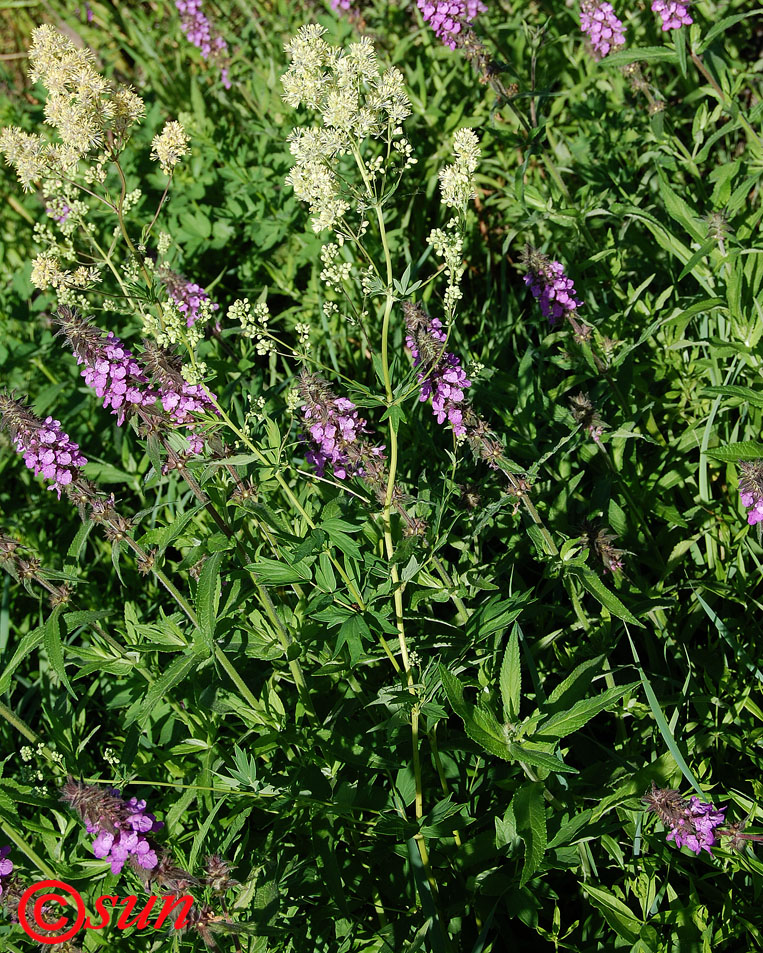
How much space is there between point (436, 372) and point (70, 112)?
54.5 inches

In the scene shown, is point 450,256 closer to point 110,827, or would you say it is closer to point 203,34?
point 110,827

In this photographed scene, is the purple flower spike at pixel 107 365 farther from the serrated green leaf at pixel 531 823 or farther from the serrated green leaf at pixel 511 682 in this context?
the serrated green leaf at pixel 531 823

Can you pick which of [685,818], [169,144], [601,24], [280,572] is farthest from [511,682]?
[601,24]

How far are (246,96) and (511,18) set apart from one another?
1739mm

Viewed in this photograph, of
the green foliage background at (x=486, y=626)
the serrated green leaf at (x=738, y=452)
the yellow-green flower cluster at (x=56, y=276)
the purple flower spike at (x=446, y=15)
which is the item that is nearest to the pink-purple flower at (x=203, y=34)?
the green foliage background at (x=486, y=626)

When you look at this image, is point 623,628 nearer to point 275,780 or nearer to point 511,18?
point 275,780

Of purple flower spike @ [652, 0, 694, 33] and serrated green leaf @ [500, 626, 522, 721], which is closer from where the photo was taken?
serrated green leaf @ [500, 626, 522, 721]

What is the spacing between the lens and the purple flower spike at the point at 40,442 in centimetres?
252

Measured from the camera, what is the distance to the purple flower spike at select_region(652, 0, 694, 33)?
336cm

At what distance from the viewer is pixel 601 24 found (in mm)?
3746
